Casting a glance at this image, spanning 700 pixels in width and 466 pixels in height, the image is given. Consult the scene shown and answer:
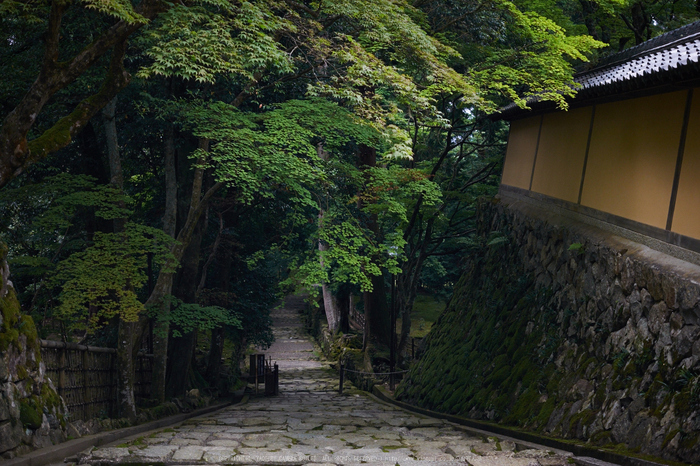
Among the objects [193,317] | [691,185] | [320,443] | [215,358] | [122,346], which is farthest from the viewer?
[215,358]

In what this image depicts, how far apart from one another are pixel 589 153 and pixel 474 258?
635cm

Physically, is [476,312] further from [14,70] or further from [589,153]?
[14,70]

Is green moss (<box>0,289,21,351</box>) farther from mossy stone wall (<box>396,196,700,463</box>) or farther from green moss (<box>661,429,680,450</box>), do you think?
green moss (<box>661,429,680,450</box>)

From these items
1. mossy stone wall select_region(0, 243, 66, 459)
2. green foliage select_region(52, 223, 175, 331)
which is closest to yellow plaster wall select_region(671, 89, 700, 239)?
mossy stone wall select_region(0, 243, 66, 459)

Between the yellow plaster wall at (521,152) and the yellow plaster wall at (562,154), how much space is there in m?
0.52

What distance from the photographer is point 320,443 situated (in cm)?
911

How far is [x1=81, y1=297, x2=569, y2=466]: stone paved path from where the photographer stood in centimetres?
704

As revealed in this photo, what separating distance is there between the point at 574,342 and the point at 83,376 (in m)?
8.45

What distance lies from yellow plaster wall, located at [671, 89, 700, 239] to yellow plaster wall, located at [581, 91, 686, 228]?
27 cm

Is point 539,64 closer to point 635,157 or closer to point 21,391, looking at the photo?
point 635,157

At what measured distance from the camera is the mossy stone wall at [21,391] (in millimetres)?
6516

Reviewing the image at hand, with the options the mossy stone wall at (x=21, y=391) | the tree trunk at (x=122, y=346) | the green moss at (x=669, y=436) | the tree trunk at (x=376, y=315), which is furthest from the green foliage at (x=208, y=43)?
the tree trunk at (x=376, y=315)

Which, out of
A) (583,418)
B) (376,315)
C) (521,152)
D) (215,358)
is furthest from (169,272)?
(376,315)

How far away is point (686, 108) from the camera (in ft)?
25.8
